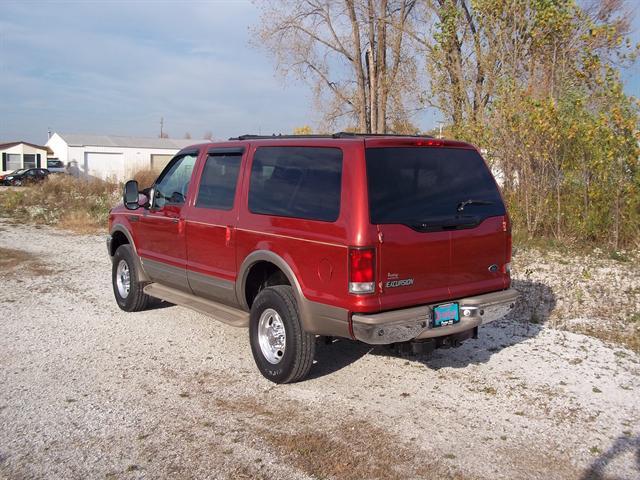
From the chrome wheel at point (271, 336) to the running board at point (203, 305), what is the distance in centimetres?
24

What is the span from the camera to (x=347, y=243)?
4430mm

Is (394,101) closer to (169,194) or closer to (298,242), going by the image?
(169,194)

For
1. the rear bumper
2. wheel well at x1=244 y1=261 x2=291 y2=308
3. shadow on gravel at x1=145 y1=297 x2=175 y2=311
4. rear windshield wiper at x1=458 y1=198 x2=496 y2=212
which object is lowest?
shadow on gravel at x1=145 y1=297 x2=175 y2=311

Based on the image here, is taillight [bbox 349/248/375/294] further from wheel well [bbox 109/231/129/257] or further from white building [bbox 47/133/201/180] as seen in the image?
white building [bbox 47/133/201/180]

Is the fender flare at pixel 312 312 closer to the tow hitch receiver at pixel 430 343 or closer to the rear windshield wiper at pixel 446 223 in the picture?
the tow hitch receiver at pixel 430 343

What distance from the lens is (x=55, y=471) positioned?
12.4ft

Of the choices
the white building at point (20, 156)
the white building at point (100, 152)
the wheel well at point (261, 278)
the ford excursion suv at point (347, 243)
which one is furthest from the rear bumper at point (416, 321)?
the white building at point (20, 156)

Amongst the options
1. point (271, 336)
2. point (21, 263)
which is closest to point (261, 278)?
point (271, 336)

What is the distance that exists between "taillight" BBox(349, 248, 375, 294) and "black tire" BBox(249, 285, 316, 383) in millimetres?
754

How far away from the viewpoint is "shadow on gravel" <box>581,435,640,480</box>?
3.76 meters

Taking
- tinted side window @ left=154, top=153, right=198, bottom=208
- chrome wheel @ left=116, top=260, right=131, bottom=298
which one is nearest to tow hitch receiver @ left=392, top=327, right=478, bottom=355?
tinted side window @ left=154, top=153, right=198, bottom=208

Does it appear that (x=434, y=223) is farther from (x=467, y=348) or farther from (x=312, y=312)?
(x=467, y=348)

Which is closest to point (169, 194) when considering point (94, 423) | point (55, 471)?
point (94, 423)

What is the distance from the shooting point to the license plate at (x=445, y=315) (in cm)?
471
